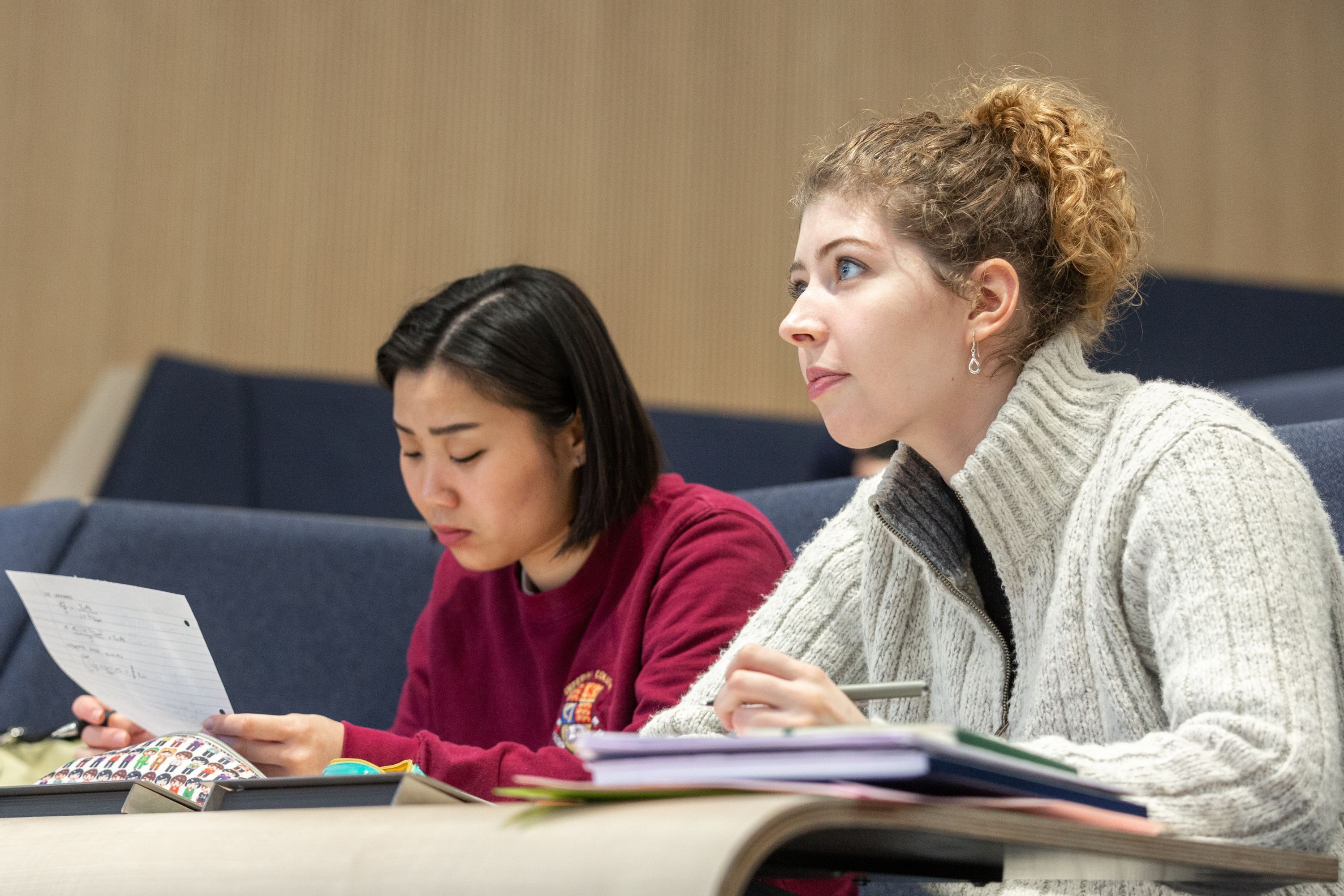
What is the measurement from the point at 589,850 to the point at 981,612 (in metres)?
0.53

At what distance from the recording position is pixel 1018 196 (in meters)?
1.03

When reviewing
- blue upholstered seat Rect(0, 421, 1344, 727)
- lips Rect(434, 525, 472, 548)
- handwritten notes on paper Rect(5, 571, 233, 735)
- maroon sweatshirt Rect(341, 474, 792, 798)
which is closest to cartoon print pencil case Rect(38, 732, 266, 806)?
handwritten notes on paper Rect(5, 571, 233, 735)

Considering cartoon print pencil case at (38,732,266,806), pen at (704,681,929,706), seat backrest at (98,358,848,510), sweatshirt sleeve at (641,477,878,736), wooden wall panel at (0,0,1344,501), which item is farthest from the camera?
wooden wall panel at (0,0,1344,501)

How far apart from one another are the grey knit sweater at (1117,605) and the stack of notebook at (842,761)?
0.43 feet

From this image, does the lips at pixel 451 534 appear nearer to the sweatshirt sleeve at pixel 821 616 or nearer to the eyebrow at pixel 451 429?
the eyebrow at pixel 451 429

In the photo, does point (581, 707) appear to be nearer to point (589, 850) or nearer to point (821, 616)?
point (821, 616)

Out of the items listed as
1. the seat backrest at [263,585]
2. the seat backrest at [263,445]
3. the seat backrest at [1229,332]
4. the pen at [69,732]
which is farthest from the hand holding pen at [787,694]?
the seat backrest at [1229,332]

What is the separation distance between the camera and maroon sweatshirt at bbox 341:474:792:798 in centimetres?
117

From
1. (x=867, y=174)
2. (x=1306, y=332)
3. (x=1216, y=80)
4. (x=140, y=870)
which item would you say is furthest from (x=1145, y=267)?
(x=1216, y=80)

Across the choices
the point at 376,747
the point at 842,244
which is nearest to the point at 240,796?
the point at 376,747

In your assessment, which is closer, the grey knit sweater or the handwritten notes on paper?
the grey knit sweater

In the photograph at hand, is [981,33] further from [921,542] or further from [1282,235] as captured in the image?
[921,542]

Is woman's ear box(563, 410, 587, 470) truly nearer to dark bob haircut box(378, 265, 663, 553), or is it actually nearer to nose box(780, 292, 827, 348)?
dark bob haircut box(378, 265, 663, 553)

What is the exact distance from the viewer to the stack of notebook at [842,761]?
524 millimetres
